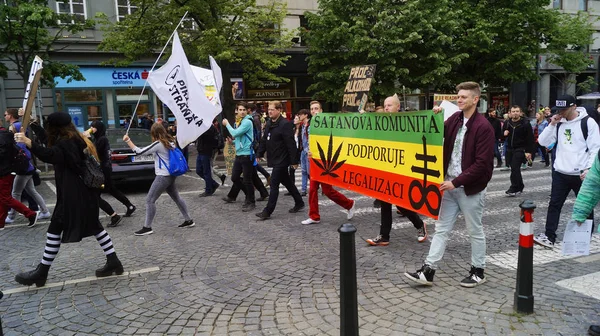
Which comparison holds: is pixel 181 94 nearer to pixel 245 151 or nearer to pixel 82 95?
pixel 245 151

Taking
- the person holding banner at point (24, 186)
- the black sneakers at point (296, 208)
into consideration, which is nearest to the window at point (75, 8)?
the person holding banner at point (24, 186)

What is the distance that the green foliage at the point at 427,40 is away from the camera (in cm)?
2106

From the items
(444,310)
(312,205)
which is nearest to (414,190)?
(444,310)

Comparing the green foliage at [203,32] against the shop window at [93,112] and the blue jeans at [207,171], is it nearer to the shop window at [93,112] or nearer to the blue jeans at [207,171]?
the shop window at [93,112]

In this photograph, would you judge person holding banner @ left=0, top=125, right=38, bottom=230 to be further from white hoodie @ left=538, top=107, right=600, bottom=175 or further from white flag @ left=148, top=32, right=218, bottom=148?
white hoodie @ left=538, top=107, right=600, bottom=175

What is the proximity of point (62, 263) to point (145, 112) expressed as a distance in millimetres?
20109

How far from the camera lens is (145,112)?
969 inches

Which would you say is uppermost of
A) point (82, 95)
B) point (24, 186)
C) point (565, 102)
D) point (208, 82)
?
point (82, 95)

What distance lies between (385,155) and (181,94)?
3.22 metres

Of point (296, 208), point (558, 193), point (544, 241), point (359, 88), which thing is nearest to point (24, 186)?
point (296, 208)

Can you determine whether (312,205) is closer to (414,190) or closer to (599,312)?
(414,190)

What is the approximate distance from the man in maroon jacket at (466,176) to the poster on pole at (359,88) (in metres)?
1.76

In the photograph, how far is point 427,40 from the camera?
21703mm

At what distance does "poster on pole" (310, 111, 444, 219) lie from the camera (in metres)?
4.83
